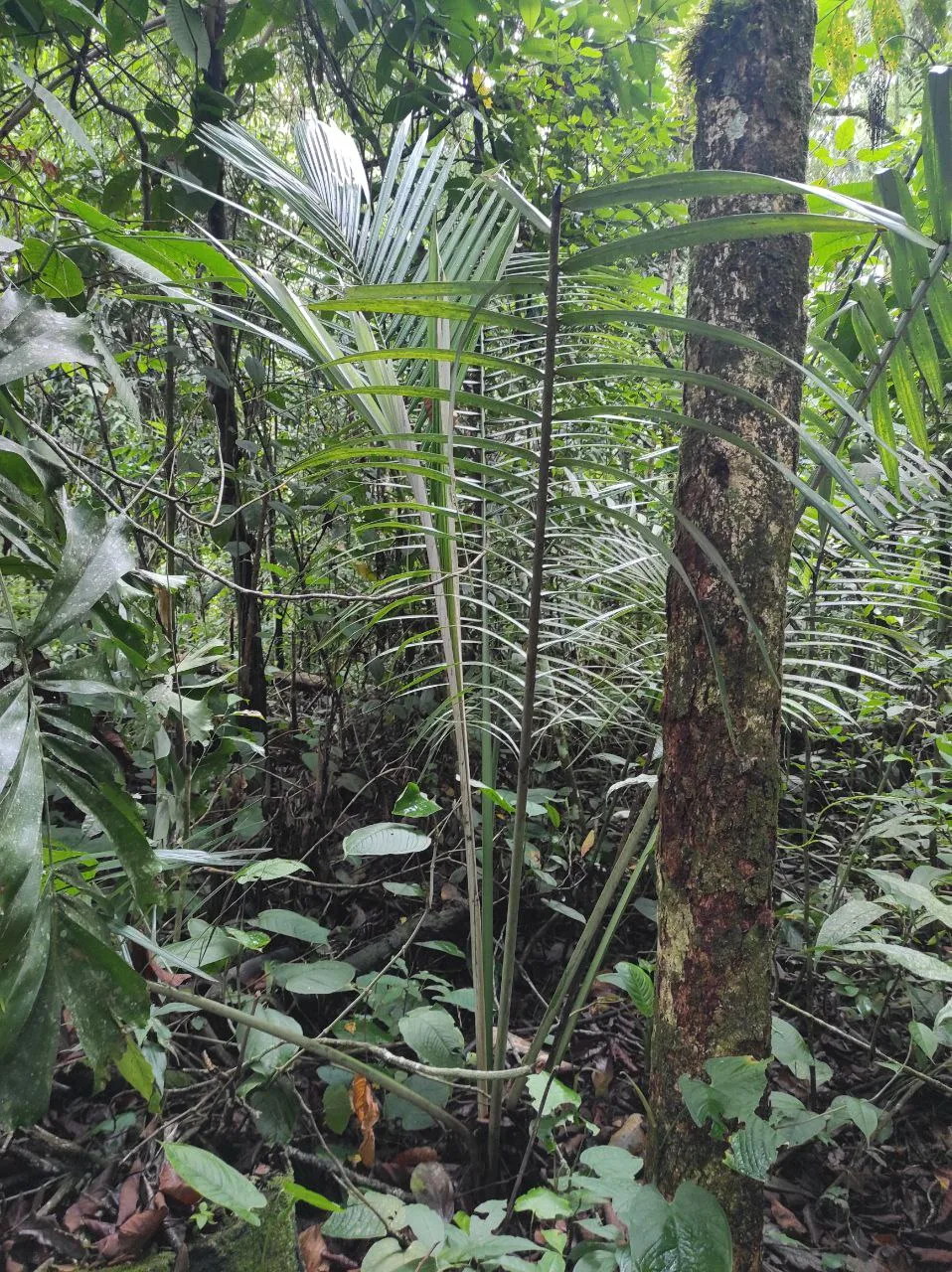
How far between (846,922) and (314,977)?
0.78 m

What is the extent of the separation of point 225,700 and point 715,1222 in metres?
1.18

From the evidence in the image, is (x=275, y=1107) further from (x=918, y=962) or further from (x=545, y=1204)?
(x=918, y=962)

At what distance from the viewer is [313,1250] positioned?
1.02m

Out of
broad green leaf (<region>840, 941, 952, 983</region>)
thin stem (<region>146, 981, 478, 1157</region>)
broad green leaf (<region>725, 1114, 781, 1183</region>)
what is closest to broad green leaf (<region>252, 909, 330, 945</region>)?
thin stem (<region>146, 981, 478, 1157</region>)

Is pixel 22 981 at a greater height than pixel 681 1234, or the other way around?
pixel 22 981

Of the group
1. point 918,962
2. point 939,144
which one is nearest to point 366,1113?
point 918,962

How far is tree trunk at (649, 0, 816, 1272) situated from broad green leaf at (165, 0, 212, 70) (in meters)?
1.33

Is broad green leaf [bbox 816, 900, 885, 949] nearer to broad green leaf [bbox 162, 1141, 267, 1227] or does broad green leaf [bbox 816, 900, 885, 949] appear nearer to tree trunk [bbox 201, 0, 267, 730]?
broad green leaf [bbox 162, 1141, 267, 1227]

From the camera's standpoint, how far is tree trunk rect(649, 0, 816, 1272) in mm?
904

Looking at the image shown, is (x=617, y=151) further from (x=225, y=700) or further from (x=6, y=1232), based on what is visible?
(x=6, y=1232)

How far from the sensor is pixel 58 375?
6.97 ft

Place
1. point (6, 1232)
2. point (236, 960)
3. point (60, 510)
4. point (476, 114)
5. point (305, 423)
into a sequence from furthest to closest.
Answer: point (305, 423)
point (476, 114)
point (236, 960)
point (6, 1232)
point (60, 510)

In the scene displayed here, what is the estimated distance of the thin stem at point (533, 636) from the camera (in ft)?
1.96

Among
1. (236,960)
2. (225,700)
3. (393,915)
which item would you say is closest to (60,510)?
(225,700)
